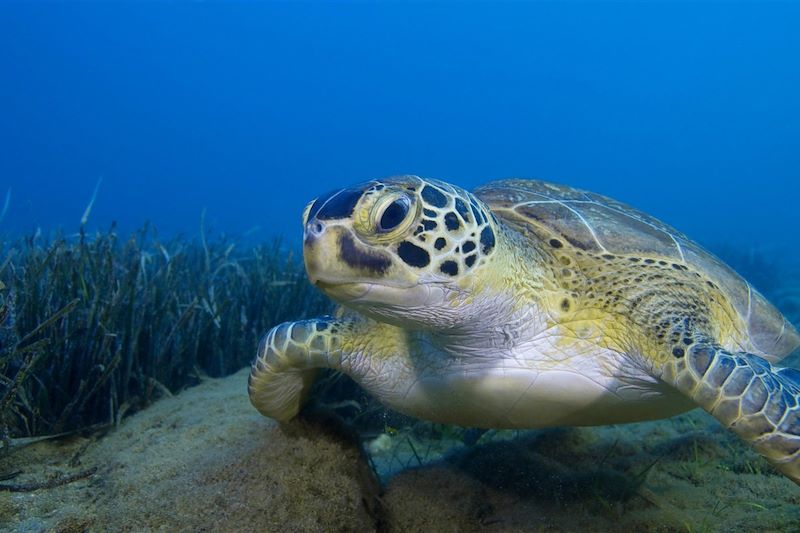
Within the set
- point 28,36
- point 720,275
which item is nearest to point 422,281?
point 720,275

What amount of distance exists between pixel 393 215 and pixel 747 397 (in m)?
1.45

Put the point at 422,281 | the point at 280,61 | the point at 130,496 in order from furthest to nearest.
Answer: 1. the point at 280,61
2. the point at 130,496
3. the point at 422,281

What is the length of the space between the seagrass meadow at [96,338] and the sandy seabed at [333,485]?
9.4 inches

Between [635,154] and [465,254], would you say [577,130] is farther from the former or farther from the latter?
[465,254]

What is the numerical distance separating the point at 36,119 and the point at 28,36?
16048mm

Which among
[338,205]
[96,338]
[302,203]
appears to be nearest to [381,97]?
[302,203]

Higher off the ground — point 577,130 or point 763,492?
point 577,130

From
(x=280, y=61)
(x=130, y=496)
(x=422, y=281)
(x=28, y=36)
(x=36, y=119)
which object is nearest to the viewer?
(x=422, y=281)

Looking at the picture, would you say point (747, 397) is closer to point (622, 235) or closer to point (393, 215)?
point (622, 235)

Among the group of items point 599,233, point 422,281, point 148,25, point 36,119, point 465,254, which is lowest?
point 36,119

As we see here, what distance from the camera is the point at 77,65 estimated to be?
348 feet

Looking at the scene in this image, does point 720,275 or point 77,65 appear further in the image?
point 77,65

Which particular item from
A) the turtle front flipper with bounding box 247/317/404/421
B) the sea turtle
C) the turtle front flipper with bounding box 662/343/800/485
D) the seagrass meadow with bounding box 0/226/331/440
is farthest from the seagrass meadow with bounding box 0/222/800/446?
the turtle front flipper with bounding box 662/343/800/485

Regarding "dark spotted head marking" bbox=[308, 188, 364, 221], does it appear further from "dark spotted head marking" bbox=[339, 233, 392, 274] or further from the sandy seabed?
the sandy seabed
